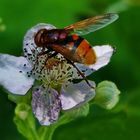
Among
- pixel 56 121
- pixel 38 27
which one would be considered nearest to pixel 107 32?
pixel 38 27

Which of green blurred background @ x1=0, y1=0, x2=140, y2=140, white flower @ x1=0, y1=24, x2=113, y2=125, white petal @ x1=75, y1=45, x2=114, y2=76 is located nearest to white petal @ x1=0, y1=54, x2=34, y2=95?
white flower @ x1=0, y1=24, x2=113, y2=125

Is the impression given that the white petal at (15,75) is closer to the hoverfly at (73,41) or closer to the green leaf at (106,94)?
the hoverfly at (73,41)

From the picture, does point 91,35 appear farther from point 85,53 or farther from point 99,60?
point 85,53

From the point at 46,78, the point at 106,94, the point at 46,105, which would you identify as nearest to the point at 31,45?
the point at 46,78

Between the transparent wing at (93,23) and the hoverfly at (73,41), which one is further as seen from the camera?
the transparent wing at (93,23)

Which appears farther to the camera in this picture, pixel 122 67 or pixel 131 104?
pixel 122 67

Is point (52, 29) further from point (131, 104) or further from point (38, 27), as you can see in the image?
point (131, 104)

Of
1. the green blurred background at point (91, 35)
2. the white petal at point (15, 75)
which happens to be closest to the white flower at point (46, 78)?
the white petal at point (15, 75)

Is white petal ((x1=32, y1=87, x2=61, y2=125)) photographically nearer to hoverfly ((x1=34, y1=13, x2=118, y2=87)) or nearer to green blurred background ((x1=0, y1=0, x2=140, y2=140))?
hoverfly ((x1=34, y1=13, x2=118, y2=87))
